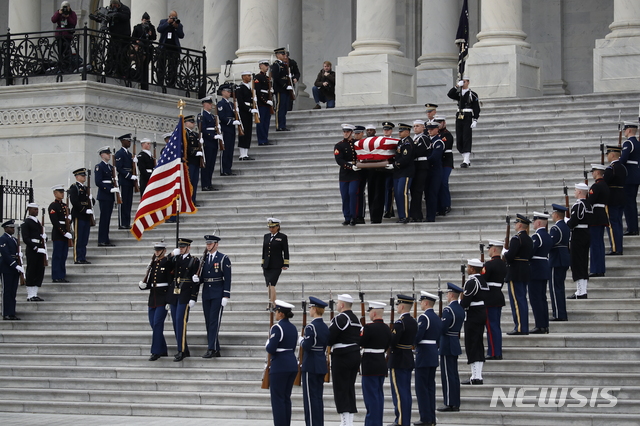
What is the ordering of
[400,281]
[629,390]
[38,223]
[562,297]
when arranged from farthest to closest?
[38,223]
[400,281]
[562,297]
[629,390]

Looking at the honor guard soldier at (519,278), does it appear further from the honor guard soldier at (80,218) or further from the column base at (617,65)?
the column base at (617,65)

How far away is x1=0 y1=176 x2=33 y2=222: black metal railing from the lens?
25250 mm

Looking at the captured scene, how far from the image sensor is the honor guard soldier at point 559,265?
63.4 feet

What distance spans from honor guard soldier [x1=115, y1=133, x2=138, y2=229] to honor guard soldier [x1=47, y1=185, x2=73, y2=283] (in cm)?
189

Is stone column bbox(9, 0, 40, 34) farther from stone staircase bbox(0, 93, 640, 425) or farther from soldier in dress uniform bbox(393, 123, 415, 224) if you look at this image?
soldier in dress uniform bbox(393, 123, 415, 224)

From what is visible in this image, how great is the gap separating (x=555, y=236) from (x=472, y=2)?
718 inches

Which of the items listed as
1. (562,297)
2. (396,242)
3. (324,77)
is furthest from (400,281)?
(324,77)

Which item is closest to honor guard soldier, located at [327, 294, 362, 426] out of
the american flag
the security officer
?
the american flag

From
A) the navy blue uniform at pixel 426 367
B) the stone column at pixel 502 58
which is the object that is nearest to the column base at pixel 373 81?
the stone column at pixel 502 58

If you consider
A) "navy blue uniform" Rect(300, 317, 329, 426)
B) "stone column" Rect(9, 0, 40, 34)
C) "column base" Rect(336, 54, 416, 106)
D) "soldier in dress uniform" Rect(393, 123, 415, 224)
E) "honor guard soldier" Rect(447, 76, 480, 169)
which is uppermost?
"stone column" Rect(9, 0, 40, 34)

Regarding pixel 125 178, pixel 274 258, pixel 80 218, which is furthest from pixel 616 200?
pixel 80 218

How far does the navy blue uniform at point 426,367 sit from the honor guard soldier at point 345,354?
0.89m

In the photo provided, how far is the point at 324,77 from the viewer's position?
31562 mm

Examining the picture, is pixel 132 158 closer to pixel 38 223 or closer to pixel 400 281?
pixel 38 223
